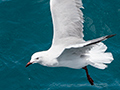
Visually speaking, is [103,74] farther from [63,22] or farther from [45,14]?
[45,14]

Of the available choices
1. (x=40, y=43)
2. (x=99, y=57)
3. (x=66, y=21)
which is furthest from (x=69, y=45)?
(x=40, y=43)

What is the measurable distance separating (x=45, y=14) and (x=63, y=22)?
2.89 m

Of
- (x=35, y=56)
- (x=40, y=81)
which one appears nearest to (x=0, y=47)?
(x=40, y=81)

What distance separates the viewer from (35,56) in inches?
249

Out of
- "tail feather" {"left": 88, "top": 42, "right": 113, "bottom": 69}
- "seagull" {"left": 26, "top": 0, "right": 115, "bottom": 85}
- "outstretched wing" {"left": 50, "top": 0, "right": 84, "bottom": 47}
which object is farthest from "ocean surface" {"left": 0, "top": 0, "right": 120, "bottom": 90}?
Answer: "outstretched wing" {"left": 50, "top": 0, "right": 84, "bottom": 47}

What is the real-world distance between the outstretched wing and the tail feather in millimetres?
443

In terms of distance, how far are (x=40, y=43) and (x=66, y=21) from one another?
206cm

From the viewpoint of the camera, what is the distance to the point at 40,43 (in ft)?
28.6

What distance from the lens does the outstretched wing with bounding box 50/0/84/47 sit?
6.62 meters

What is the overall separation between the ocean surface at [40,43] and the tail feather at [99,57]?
1454 millimetres

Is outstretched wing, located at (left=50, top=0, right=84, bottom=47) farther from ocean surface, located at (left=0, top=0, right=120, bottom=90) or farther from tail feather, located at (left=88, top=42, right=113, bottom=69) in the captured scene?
ocean surface, located at (left=0, top=0, right=120, bottom=90)

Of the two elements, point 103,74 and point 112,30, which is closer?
point 103,74

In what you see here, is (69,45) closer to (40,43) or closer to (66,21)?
(66,21)

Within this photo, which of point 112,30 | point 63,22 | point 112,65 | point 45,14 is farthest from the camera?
point 45,14
